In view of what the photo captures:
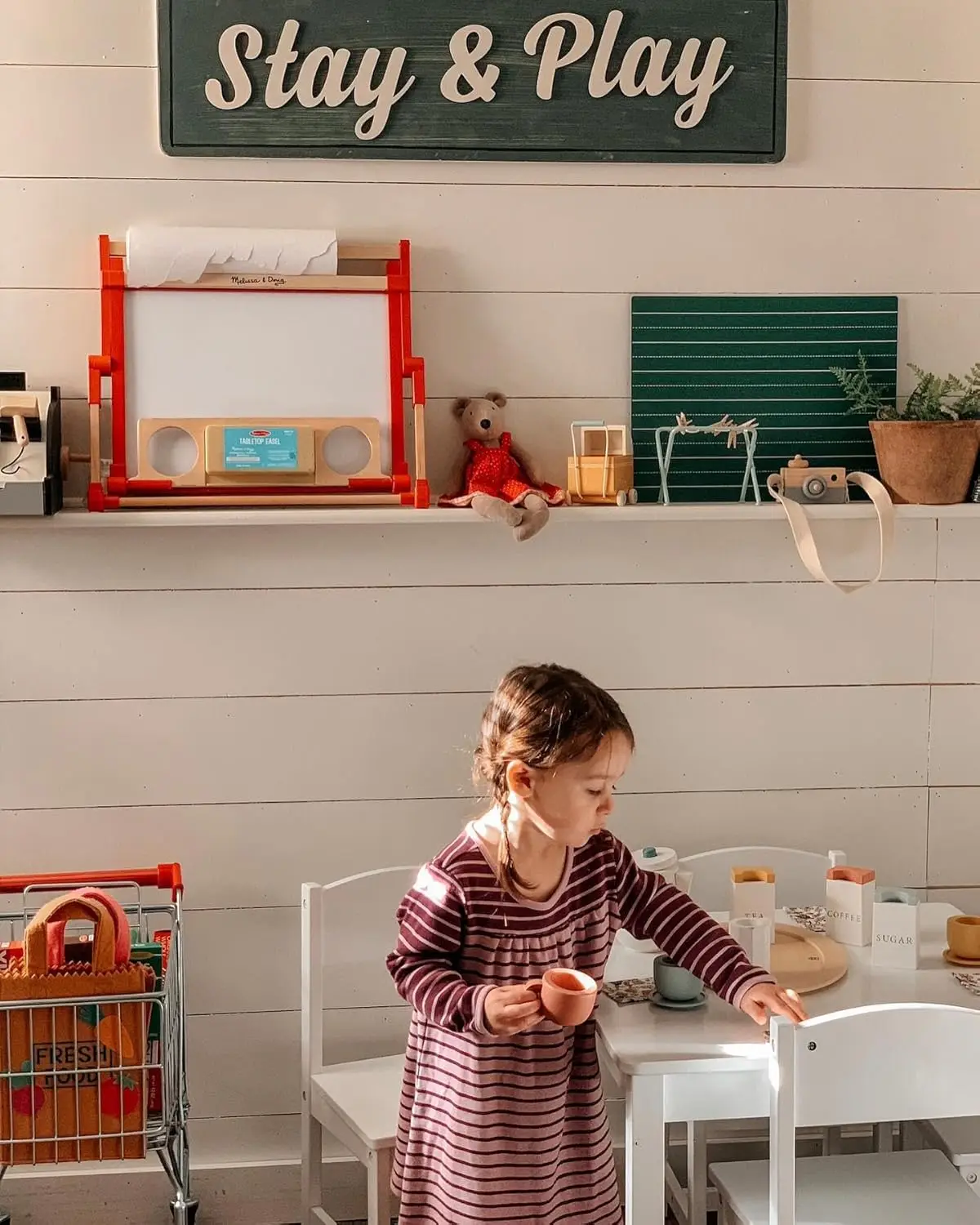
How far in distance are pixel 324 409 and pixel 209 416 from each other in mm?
148

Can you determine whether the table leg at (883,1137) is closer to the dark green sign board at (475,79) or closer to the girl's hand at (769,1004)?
the girl's hand at (769,1004)

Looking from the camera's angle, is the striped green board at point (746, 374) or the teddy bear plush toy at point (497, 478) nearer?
the teddy bear plush toy at point (497, 478)

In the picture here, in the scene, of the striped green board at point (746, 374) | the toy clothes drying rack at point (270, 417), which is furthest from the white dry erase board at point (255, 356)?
the striped green board at point (746, 374)

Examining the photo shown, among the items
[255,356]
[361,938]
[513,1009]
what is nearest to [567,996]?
[513,1009]

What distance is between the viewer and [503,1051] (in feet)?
4.80

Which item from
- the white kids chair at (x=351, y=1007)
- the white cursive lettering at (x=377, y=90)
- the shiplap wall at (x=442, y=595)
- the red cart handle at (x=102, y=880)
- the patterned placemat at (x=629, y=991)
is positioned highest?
the white cursive lettering at (x=377, y=90)

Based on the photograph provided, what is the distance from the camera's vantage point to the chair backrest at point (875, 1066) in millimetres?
1318

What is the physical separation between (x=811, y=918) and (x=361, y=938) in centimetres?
62

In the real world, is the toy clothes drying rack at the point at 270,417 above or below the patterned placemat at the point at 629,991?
above

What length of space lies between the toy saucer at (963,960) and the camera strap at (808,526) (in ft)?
1.53

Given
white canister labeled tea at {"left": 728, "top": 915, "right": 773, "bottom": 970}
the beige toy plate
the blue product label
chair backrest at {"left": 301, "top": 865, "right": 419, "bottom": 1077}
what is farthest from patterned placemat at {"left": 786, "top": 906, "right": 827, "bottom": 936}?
the blue product label

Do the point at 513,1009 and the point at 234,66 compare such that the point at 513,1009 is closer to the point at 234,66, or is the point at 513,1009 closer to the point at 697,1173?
the point at 697,1173

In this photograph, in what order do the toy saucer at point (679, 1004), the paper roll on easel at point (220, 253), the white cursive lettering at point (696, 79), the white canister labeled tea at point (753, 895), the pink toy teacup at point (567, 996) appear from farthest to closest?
Answer: the white cursive lettering at point (696, 79) → the paper roll on easel at point (220, 253) → the white canister labeled tea at point (753, 895) → the toy saucer at point (679, 1004) → the pink toy teacup at point (567, 996)

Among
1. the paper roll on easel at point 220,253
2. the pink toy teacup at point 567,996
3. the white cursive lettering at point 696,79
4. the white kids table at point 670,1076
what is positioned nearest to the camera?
the pink toy teacup at point 567,996
